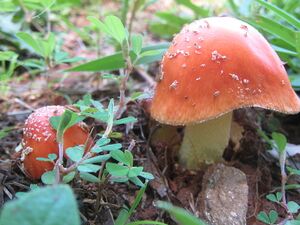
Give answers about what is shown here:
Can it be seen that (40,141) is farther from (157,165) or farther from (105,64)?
(105,64)

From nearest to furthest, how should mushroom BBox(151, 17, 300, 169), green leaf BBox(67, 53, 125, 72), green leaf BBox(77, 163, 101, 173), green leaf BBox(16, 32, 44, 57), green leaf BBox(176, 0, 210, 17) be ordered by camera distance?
green leaf BBox(77, 163, 101, 173) < mushroom BBox(151, 17, 300, 169) < green leaf BBox(16, 32, 44, 57) < green leaf BBox(67, 53, 125, 72) < green leaf BBox(176, 0, 210, 17)

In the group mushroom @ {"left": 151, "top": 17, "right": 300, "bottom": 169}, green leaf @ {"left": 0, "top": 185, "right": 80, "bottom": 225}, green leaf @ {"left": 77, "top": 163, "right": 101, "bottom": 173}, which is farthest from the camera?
mushroom @ {"left": 151, "top": 17, "right": 300, "bottom": 169}

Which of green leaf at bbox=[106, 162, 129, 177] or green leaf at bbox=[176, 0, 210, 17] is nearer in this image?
green leaf at bbox=[106, 162, 129, 177]

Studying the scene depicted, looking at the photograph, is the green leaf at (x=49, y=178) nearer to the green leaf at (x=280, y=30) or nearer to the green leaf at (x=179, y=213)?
the green leaf at (x=179, y=213)

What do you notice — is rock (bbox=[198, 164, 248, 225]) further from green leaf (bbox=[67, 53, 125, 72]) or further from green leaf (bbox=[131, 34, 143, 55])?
green leaf (bbox=[67, 53, 125, 72])

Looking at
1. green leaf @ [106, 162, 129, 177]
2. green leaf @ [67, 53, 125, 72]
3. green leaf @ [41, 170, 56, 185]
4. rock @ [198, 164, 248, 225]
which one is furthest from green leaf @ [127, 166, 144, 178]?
green leaf @ [67, 53, 125, 72]

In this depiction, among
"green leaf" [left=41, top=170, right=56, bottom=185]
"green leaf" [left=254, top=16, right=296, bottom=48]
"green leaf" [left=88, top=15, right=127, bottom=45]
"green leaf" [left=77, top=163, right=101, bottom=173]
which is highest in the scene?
"green leaf" [left=254, top=16, right=296, bottom=48]

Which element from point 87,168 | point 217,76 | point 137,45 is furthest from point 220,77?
point 87,168
